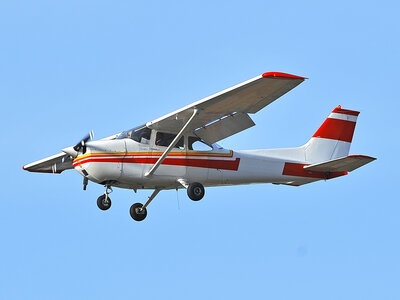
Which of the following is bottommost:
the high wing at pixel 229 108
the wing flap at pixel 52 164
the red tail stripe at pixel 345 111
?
the wing flap at pixel 52 164

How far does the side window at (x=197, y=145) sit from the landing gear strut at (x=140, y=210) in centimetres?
151

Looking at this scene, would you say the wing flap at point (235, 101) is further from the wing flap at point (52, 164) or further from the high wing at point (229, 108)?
the wing flap at point (52, 164)

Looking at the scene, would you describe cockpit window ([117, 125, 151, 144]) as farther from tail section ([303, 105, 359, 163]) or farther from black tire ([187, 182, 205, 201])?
tail section ([303, 105, 359, 163])

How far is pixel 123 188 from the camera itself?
69.9 ft

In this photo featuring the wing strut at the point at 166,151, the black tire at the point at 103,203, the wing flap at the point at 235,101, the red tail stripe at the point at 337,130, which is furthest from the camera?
the red tail stripe at the point at 337,130

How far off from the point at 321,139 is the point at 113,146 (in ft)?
20.3

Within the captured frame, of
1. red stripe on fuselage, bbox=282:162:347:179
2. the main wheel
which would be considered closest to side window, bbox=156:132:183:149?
the main wheel

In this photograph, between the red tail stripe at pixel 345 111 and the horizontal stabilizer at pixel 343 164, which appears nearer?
the horizontal stabilizer at pixel 343 164

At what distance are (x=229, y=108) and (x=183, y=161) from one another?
1689 millimetres

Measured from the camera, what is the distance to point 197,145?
21.3m

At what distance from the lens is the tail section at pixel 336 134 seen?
78.0ft

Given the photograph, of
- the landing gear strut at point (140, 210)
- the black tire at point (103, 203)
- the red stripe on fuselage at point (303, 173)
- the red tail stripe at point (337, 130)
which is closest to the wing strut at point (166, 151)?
the black tire at point (103, 203)

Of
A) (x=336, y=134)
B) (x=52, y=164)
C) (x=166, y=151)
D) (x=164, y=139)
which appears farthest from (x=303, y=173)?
(x=52, y=164)

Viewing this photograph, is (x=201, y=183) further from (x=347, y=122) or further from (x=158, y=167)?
(x=347, y=122)
